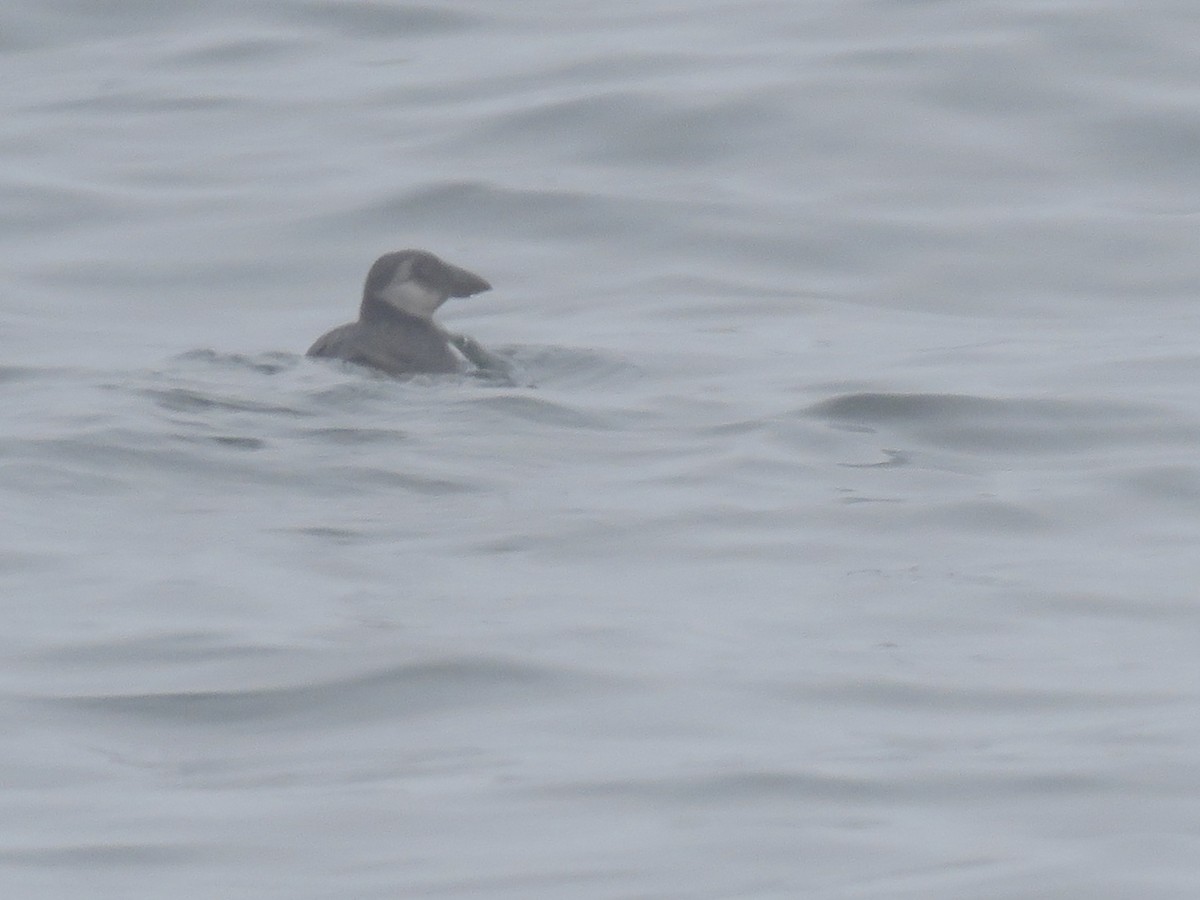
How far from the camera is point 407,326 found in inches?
436

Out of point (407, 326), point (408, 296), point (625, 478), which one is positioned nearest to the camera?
point (625, 478)

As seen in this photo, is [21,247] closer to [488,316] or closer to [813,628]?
[488,316]

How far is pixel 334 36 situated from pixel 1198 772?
50.4 ft

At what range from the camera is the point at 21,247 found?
14922 millimetres

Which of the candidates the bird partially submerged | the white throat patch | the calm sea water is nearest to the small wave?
the calm sea water

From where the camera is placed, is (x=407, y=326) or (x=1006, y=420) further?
(x=407, y=326)

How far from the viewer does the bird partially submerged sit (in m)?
10.7

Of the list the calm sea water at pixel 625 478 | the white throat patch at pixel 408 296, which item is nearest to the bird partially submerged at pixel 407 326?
the white throat patch at pixel 408 296

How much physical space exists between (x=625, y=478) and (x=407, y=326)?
2051 mm

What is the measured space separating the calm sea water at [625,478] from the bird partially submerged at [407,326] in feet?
0.69

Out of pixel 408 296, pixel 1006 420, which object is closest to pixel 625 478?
pixel 1006 420

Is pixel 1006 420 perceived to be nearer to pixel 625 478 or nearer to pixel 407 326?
pixel 625 478

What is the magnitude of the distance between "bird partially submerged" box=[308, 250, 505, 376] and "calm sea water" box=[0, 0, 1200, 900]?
21 centimetres

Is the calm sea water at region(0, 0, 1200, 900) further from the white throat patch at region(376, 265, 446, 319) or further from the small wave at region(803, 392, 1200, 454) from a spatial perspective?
the white throat patch at region(376, 265, 446, 319)
